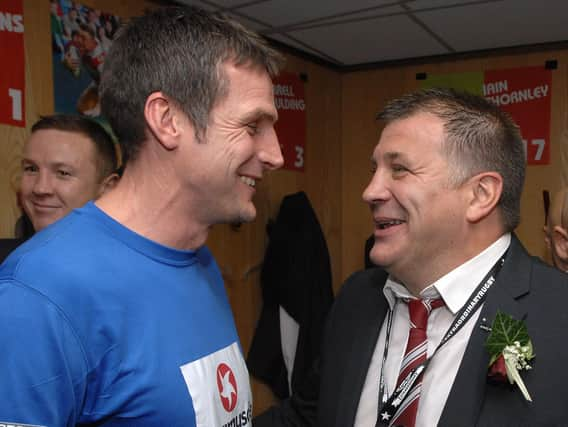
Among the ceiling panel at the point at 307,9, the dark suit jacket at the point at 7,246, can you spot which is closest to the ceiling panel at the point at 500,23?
the ceiling panel at the point at 307,9

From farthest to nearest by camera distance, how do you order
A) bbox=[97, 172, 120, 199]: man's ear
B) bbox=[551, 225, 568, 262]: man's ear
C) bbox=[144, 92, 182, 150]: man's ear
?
bbox=[551, 225, 568, 262]: man's ear < bbox=[97, 172, 120, 199]: man's ear < bbox=[144, 92, 182, 150]: man's ear

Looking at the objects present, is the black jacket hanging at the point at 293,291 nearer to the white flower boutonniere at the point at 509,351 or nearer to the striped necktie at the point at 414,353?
the striped necktie at the point at 414,353

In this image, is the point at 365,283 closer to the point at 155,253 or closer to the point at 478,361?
the point at 478,361

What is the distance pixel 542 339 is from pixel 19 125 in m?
2.17

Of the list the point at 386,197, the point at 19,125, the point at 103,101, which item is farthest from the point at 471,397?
the point at 19,125

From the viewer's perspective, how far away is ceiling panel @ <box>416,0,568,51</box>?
3.08 meters

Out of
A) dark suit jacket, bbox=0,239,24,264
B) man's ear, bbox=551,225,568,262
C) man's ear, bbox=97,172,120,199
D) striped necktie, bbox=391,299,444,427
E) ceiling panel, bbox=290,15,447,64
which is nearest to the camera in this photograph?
striped necktie, bbox=391,299,444,427

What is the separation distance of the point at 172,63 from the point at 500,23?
2847 mm

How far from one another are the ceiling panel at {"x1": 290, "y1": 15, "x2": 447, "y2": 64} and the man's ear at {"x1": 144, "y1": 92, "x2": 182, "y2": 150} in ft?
8.18

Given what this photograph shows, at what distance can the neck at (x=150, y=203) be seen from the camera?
1.08m

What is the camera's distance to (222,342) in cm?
115

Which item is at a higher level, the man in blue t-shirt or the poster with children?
the poster with children

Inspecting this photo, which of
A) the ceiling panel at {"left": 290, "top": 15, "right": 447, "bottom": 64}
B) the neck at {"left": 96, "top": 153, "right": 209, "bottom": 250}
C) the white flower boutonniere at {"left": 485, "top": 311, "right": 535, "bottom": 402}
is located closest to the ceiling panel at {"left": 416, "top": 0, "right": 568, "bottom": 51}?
the ceiling panel at {"left": 290, "top": 15, "right": 447, "bottom": 64}

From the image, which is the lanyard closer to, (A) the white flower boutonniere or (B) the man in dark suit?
(B) the man in dark suit
